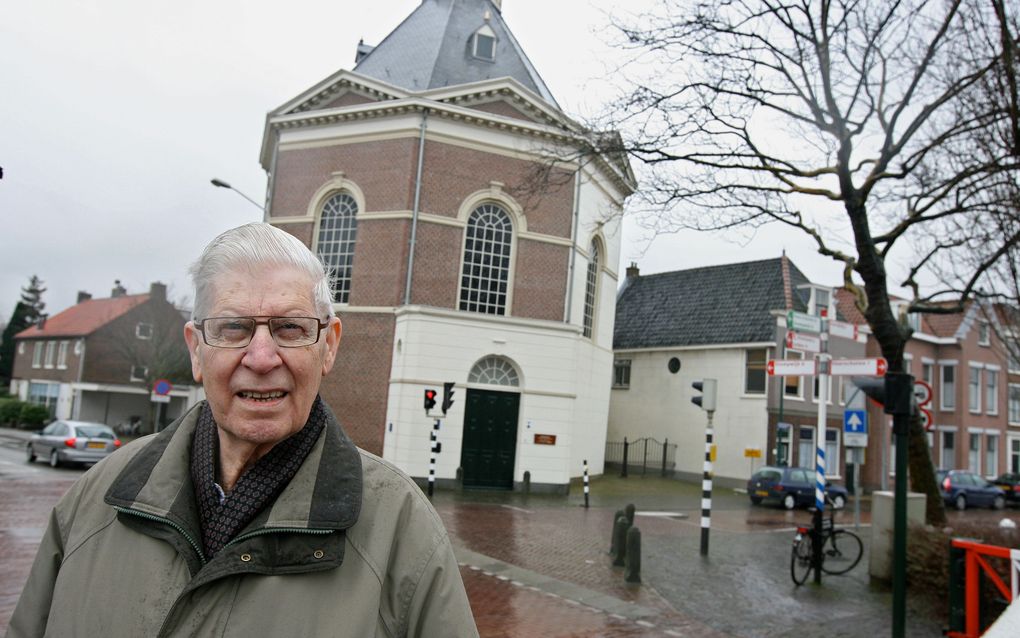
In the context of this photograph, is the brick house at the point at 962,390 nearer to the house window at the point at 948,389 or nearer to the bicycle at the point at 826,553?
the house window at the point at 948,389

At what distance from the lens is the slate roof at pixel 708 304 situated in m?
32.3

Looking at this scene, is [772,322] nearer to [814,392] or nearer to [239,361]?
[814,392]

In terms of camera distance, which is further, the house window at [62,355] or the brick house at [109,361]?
the house window at [62,355]

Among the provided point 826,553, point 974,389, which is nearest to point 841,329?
point 826,553

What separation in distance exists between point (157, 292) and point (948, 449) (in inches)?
1981

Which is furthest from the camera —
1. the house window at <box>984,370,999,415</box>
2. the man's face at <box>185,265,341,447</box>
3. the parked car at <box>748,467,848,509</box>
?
the house window at <box>984,370,999,415</box>

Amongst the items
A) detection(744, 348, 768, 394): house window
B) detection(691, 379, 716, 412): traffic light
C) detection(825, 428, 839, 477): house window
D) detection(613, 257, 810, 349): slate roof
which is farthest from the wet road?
detection(825, 428, 839, 477): house window

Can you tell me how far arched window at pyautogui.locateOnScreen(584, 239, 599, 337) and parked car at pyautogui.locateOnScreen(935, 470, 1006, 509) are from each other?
15.8 m

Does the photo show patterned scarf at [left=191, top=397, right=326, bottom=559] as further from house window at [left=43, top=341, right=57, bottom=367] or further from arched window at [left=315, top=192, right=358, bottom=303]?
house window at [left=43, top=341, right=57, bottom=367]

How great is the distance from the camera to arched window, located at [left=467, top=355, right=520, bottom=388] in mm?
22844

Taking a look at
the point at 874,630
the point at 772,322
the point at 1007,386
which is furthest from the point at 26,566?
the point at 1007,386

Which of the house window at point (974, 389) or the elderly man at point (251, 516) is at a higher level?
the house window at point (974, 389)

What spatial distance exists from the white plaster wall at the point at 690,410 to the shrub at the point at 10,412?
3668 cm

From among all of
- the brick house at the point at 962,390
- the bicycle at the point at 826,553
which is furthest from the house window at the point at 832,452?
the bicycle at the point at 826,553
